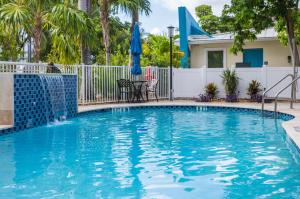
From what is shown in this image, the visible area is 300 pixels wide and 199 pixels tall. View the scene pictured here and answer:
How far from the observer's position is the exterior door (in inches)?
750

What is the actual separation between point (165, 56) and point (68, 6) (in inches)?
257

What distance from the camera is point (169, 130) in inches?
356

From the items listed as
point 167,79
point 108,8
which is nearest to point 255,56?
point 167,79

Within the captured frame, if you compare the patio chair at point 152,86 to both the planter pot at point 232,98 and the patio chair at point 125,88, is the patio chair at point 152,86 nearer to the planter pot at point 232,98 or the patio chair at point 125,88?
the patio chair at point 125,88

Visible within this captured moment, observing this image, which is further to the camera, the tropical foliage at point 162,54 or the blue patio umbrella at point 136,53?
the tropical foliage at point 162,54

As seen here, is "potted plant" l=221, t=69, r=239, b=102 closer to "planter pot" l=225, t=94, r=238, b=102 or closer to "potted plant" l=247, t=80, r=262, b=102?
"planter pot" l=225, t=94, r=238, b=102

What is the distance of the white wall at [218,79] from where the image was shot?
50.0 ft

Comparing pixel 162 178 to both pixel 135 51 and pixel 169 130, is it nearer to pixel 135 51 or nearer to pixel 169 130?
pixel 169 130

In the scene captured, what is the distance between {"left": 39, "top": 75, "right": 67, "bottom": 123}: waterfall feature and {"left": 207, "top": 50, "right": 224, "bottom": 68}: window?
10754mm

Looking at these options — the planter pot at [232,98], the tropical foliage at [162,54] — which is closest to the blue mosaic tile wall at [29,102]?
the planter pot at [232,98]

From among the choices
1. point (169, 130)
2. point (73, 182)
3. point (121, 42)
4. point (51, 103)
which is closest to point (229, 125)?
point (169, 130)

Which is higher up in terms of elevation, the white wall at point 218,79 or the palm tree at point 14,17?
the palm tree at point 14,17

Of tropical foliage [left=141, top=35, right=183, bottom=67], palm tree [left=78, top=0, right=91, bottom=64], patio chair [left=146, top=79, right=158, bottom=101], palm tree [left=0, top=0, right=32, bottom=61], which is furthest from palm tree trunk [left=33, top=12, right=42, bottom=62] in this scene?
tropical foliage [left=141, top=35, right=183, bottom=67]

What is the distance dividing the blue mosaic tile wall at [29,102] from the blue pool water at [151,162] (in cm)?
36
